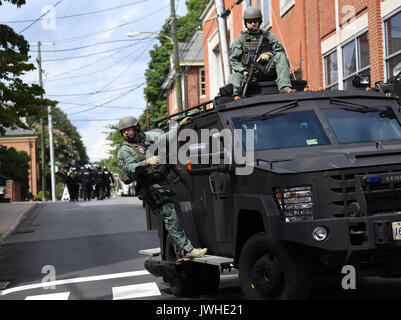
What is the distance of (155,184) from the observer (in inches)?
341

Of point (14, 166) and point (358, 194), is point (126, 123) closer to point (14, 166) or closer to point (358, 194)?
point (358, 194)

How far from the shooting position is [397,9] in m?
16.5

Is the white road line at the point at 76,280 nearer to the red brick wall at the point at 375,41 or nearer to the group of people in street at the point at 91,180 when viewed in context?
the red brick wall at the point at 375,41

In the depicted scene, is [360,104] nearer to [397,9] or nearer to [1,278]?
[1,278]

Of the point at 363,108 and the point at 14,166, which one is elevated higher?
the point at 14,166

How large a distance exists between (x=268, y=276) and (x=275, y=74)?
4010 millimetres

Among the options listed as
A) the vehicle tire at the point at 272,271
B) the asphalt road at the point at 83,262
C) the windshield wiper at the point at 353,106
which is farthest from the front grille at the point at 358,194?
the asphalt road at the point at 83,262

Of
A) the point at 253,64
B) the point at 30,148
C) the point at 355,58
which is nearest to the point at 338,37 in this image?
the point at 355,58

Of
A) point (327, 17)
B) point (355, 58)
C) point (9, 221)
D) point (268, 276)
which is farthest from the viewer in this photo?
point (9, 221)

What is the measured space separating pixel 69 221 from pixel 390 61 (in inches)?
467

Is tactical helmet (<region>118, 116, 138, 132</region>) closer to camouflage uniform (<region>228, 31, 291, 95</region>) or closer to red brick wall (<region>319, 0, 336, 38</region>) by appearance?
camouflage uniform (<region>228, 31, 291, 95</region>)

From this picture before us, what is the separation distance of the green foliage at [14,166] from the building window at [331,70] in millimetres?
36401

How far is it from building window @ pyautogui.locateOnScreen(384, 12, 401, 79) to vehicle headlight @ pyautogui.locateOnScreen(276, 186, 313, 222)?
10655 mm

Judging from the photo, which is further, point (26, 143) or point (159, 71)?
point (26, 143)
